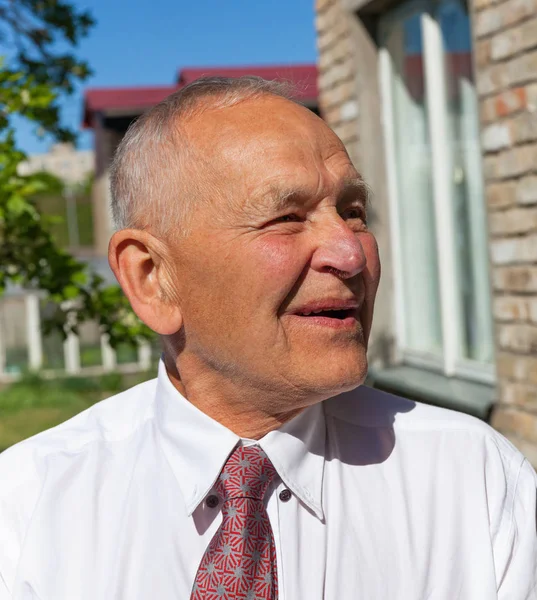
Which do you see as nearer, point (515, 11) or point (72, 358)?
point (515, 11)

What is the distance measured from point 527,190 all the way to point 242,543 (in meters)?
2.47

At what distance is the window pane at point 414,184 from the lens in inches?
191

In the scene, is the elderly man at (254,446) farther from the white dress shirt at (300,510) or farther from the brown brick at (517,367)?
the brown brick at (517,367)

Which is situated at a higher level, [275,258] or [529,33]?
[529,33]

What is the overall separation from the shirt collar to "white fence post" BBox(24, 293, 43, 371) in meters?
8.72

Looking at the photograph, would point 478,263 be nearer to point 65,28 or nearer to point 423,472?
point 65,28

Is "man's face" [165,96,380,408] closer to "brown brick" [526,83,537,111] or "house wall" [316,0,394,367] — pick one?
"brown brick" [526,83,537,111]

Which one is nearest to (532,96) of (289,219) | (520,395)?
(520,395)

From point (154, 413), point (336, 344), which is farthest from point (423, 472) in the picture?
point (154, 413)

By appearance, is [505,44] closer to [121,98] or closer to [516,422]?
[516,422]

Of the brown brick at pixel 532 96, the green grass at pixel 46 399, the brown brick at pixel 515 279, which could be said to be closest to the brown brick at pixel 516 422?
the brown brick at pixel 515 279

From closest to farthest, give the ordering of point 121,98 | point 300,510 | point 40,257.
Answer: point 300,510 → point 40,257 → point 121,98

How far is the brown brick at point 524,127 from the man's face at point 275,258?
82.1 inches

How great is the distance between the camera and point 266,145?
1.54m
